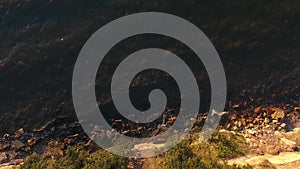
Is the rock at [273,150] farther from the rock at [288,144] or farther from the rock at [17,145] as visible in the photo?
the rock at [17,145]

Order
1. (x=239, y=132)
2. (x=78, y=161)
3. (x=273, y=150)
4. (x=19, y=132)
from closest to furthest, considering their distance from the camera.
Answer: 1. (x=273, y=150)
2. (x=78, y=161)
3. (x=239, y=132)
4. (x=19, y=132)

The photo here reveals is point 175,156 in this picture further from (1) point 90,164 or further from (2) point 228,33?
(2) point 228,33

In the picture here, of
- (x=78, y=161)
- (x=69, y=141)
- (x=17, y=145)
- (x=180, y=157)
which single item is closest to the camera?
(x=180, y=157)

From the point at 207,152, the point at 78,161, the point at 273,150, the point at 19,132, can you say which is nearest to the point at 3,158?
the point at 19,132

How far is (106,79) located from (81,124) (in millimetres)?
2343

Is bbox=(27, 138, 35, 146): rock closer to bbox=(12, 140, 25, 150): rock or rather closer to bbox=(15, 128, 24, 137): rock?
bbox=(12, 140, 25, 150): rock

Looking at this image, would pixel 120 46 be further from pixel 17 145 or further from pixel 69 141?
pixel 17 145

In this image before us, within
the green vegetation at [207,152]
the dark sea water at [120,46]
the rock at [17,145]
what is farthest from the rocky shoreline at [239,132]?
the green vegetation at [207,152]

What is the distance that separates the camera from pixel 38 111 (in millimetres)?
16984

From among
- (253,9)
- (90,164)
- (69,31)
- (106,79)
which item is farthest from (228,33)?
(90,164)

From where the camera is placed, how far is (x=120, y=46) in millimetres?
17000

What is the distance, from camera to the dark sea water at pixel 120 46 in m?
16.6

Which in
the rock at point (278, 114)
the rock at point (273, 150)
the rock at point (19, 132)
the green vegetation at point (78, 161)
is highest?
the rock at point (19, 132)

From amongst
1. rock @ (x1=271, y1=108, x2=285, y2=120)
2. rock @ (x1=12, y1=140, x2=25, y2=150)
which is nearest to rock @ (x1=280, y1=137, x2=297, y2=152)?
rock @ (x1=271, y1=108, x2=285, y2=120)
